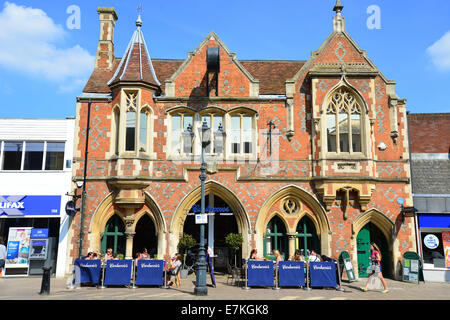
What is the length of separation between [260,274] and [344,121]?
28.4ft

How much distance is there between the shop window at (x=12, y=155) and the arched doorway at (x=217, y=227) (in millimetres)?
8774

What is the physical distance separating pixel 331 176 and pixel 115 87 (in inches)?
436

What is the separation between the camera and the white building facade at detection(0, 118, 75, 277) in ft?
57.9

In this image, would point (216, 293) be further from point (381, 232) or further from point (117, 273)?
point (381, 232)

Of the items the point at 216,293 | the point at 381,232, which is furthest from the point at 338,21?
the point at 216,293

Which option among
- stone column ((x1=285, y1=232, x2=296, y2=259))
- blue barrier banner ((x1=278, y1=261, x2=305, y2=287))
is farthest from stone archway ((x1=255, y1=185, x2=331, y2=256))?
blue barrier banner ((x1=278, y1=261, x2=305, y2=287))

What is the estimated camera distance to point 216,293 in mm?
12664

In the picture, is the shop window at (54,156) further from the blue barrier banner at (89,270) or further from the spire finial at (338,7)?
the spire finial at (338,7)

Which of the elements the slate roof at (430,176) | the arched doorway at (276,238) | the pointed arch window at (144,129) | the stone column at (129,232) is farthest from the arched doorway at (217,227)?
the slate roof at (430,176)

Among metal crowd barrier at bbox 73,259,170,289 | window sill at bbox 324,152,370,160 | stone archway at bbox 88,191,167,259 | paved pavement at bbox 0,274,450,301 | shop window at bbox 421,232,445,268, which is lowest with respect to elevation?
paved pavement at bbox 0,274,450,301

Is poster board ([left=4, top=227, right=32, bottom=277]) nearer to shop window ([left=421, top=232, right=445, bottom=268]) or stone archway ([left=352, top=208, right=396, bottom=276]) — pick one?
stone archway ([left=352, top=208, right=396, bottom=276])

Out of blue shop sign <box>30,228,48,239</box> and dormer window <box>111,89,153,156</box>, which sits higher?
dormer window <box>111,89,153,156</box>

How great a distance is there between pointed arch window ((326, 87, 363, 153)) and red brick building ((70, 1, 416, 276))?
5 cm

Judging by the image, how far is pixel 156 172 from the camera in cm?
1809
